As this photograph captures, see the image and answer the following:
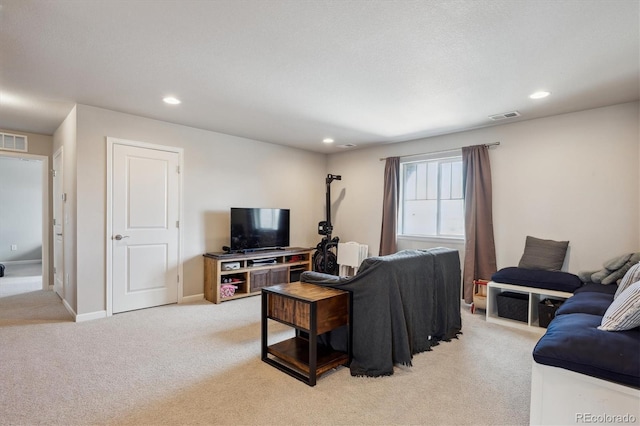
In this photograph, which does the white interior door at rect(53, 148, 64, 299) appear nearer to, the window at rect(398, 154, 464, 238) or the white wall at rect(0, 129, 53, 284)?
the white wall at rect(0, 129, 53, 284)

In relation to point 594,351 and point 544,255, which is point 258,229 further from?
point 594,351

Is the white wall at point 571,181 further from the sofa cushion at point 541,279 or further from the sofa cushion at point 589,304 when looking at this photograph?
the sofa cushion at point 589,304

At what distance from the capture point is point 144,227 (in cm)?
423

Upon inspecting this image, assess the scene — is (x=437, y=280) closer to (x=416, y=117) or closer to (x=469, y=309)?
(x=469, y=309)

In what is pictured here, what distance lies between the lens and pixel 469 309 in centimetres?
436

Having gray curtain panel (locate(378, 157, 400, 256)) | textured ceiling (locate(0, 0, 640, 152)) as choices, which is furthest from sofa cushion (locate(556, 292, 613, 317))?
gray curtain panel (locate(378, 157, 400, 256))

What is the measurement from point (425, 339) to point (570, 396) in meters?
1.32

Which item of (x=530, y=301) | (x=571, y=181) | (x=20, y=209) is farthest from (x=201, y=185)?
(x=20, y=209)

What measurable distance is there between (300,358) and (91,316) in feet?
9.13

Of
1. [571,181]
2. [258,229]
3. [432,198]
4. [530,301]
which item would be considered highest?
[571,181]

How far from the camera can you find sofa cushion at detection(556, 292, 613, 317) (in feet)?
7.88

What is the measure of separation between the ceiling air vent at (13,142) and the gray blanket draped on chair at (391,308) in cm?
511

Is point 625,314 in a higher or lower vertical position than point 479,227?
lower

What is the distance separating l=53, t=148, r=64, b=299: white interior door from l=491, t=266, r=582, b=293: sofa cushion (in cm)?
569
